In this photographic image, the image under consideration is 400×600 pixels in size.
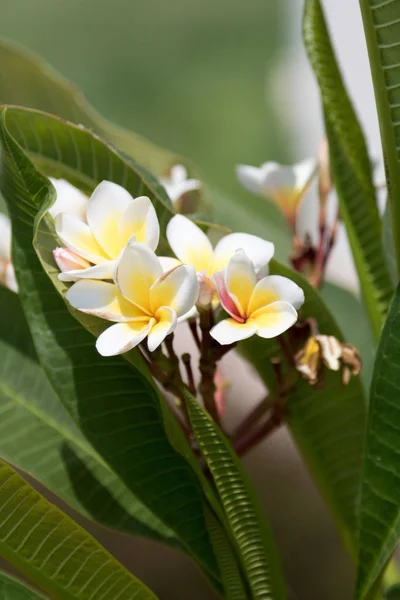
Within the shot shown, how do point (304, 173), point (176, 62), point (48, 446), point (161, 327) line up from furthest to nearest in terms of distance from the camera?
point (176, 62)
point (304, 173)
point (48, 446)
point (161, 327)

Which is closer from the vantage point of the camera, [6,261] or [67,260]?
[67,260]

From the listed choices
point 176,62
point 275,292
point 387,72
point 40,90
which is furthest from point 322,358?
point 176,62

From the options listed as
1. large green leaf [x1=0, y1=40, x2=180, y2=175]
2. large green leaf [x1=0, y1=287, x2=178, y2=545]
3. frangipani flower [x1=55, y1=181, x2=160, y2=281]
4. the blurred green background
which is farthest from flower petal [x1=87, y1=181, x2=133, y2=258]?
the blurred green background

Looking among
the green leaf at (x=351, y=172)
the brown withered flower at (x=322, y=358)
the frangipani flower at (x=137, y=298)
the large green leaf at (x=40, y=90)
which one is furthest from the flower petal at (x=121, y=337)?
the large green leaf at (x=40, y=90)

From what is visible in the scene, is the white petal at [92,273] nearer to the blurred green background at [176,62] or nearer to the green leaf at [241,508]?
the green leaf at [241,508]

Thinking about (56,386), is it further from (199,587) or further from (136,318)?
(199,587)

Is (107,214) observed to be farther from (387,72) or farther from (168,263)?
(387,72)

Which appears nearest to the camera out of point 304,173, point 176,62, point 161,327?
point 161,327

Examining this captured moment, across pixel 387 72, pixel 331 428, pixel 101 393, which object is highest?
pixel 387 72
